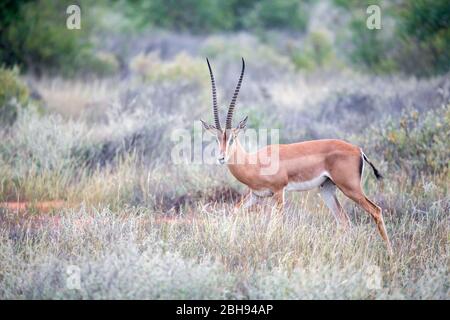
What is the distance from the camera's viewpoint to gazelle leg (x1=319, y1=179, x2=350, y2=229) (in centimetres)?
892

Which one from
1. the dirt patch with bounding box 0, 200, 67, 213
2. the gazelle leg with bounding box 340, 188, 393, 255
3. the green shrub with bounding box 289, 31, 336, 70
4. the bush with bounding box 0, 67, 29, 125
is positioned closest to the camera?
the gazelle leg with bounding box 340, 188, 393, 255

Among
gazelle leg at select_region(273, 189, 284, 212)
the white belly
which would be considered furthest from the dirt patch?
the white belly

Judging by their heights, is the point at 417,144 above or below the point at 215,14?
below

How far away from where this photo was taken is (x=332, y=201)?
29.8 ft

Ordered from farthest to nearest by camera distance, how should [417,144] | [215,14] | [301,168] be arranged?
[215,14]
[417,144]
[301,168]

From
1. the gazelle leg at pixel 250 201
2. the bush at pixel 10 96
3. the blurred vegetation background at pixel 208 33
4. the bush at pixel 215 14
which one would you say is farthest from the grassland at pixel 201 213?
the bush at pixel 215 14

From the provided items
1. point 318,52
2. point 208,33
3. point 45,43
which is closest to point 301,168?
point 45,43

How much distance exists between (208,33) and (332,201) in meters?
23.0

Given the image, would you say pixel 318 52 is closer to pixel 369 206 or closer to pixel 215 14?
pixel 215 14

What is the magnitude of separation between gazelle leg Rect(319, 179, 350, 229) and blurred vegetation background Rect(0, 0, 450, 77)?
10335 mm

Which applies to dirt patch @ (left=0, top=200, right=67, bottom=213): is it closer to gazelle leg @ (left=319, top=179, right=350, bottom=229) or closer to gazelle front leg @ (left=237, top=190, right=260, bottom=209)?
gazelle front leg @ (left=237, top=190, right=260, bottom=209)

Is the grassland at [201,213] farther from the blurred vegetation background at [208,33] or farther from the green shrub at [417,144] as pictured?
the blurred vegetation background at [208,33]

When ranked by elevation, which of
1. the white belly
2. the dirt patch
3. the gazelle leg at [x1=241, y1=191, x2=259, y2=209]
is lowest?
the dirt patch

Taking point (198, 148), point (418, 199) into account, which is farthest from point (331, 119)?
point (418, 199)
